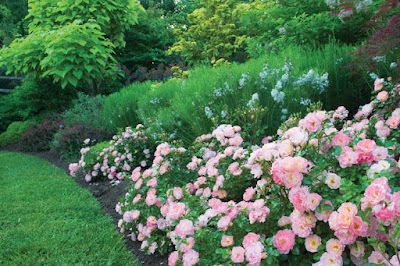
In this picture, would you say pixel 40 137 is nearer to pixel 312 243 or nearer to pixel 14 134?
pixel 14 134

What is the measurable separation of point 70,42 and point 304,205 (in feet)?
22.9

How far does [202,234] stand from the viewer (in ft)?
6.07

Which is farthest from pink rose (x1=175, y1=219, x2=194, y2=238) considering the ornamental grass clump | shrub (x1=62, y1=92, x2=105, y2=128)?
shrub (x1=62, y1=92, x2=105, y2=128)

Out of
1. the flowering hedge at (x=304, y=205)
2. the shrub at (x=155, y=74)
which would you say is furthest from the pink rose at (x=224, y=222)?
the shrub at (x=155, y=74)

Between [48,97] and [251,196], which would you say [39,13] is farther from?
[251,196]

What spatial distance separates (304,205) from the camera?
1529mm

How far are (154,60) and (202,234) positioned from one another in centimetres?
1127

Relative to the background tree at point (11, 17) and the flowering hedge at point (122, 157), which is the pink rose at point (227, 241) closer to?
the flowering hedge at point (122, 157)

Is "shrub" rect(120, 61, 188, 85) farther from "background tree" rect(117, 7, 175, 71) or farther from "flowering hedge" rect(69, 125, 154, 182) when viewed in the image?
"flowering hedge" rect(69, 125, 154, 182)

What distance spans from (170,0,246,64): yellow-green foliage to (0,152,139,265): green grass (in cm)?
614

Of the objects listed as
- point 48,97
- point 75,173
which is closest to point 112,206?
point 75,173

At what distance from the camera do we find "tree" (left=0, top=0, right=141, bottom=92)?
7.30 metres

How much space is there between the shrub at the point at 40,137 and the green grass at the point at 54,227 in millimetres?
2734

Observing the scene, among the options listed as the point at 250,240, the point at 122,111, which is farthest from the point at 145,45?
the point at 250,240
